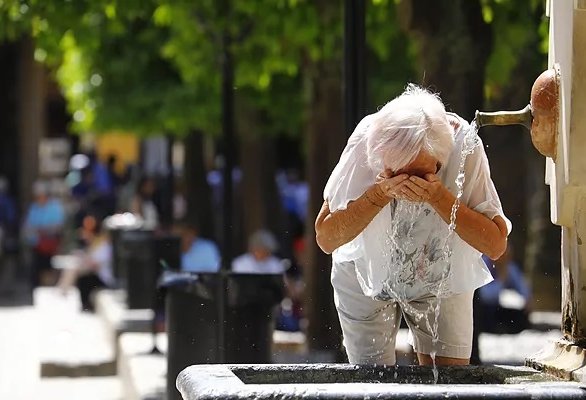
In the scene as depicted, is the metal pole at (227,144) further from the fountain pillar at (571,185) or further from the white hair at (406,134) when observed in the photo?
the fountain pillar at (571,185)

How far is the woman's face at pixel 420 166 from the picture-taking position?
478 centimetres

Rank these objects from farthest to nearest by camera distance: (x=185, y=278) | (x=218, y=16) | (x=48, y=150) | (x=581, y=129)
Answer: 1. (x=48, y=150)
2. (x=218, y=16)
3. (x=185, y=278)
4. (x=581, y=129)

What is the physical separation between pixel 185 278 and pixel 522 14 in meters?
4.74

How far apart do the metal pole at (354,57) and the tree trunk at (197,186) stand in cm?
1561

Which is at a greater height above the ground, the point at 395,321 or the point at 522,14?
the point at 522,14

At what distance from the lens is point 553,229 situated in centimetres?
1656

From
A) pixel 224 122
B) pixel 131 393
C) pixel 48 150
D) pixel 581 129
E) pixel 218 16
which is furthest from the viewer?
pixel 48 150

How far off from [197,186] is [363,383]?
65.6 ft

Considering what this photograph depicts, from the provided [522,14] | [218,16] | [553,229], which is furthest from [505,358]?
[553,229]

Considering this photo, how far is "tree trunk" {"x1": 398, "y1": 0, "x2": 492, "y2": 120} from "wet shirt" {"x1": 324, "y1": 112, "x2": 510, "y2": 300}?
4332mm

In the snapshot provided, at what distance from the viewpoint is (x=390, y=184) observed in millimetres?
4770

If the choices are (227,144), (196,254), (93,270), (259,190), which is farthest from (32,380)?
(259,190)

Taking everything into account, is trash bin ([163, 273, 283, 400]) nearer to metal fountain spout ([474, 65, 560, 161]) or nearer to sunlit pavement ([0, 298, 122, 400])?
sunlit pavement ([0, 298, 122, 400])

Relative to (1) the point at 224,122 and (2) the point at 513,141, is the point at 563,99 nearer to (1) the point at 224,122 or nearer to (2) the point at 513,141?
(1) the point at 224,122
